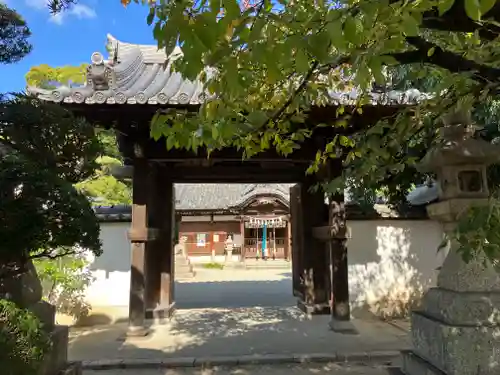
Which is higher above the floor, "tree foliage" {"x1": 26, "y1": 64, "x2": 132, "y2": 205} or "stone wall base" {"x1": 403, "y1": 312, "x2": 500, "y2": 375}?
"tree foliage" {"x1": 26, "y1": 64, "x2": 132, "y2": 205}

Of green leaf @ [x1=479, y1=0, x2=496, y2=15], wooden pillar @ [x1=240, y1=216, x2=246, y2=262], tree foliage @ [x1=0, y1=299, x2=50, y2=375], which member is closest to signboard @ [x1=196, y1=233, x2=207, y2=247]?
wooden pillar @ [x1=240, y1=216, x2=246, y2=262]

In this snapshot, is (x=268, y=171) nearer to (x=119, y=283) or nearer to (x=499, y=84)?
(x=119, y=283)

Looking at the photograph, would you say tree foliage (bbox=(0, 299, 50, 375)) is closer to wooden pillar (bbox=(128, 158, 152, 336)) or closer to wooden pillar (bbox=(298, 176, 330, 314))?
wooden pillar (bbox=(128, 158, 152, 336))

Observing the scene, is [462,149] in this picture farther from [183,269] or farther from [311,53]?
[183,269]

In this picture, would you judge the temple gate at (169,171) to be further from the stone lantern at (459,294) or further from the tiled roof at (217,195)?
the tiled roof at (217,195)

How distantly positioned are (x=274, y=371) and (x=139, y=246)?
2970 millimetres

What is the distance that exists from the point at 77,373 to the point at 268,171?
5.70 meters

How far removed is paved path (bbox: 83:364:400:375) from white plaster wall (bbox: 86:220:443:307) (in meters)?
2.78

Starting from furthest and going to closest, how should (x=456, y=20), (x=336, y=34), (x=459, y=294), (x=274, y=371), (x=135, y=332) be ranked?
(x=135, y=332) → (x=274, y=371) → (x=459, y=294) → (x=456, y=20) → (x=336, y=34)

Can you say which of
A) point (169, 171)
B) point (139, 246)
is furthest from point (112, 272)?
point (169, 171)

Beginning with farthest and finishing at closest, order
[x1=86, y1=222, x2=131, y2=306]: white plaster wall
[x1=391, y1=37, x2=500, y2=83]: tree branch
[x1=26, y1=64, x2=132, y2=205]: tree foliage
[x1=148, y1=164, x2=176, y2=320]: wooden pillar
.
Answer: [x1=26, y1=64, x2=132, y2=205]: tree foliage, [x1=148, y1=164, x2=176, y2=320]: wooden pillar, [x1=86, y1=222, x2=131, y2=306]: white plaster wall, [x1=391, y1=37, x2=500, y2=83]: tree branch

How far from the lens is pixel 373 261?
26.1ft

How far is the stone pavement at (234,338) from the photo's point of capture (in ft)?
18.5

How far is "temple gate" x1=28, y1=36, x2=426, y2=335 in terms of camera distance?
19.7 ft
